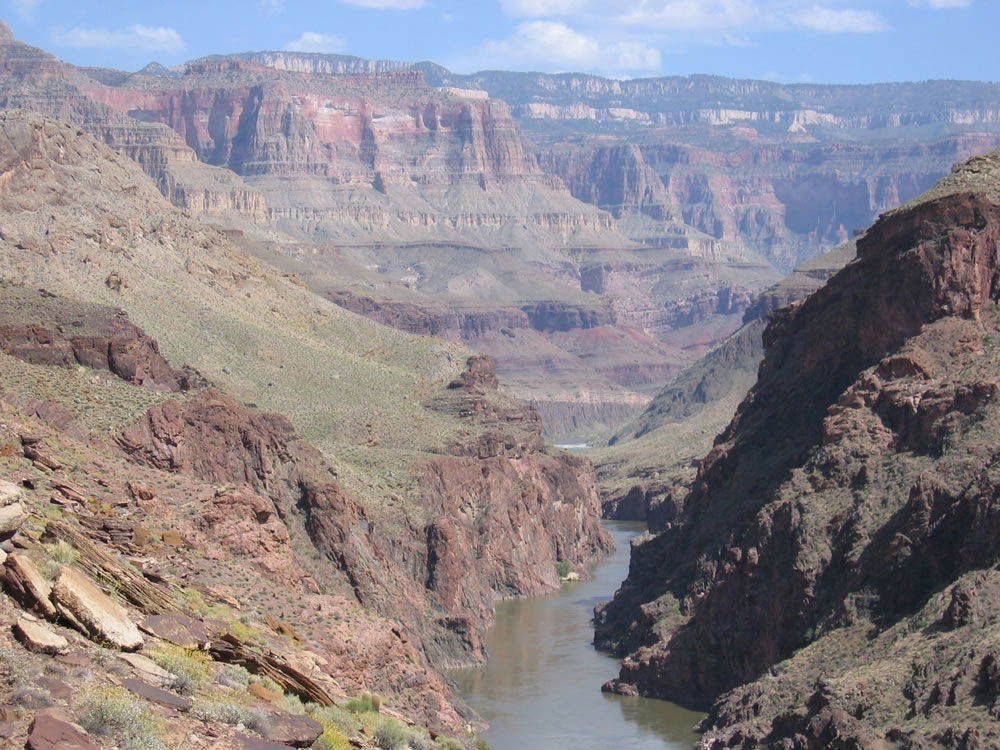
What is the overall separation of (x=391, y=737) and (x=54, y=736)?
12.6 meters

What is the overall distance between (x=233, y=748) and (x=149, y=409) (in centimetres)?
6582

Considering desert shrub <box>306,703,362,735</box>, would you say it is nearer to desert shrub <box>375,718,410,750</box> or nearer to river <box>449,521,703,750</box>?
desert shrub <box>375,718,410,750</box>

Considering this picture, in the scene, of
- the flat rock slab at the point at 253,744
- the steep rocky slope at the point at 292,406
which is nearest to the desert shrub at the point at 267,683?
the flat rock slab at the point at 253,744

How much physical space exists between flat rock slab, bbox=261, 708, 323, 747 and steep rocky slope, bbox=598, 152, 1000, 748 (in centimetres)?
3372

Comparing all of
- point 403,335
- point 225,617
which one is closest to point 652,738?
point 225,617

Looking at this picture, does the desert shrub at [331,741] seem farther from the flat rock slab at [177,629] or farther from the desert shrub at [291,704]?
the flat rock slab at [177,629]

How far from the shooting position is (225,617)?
1746 inches

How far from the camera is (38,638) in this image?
95.9 ft

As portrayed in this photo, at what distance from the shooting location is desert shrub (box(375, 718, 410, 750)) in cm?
3778

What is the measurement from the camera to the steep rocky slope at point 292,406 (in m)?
95.8

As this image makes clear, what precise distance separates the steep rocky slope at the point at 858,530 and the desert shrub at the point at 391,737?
28.0 meters

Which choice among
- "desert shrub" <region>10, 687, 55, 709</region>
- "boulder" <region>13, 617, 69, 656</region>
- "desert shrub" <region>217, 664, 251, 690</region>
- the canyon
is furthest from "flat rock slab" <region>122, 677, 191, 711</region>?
"desert shrub" <region>217, 664, 251, 690</region>

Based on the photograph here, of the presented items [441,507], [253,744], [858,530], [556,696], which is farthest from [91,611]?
[441,507]

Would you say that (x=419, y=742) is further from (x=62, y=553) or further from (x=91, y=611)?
(x=91, y=611)
